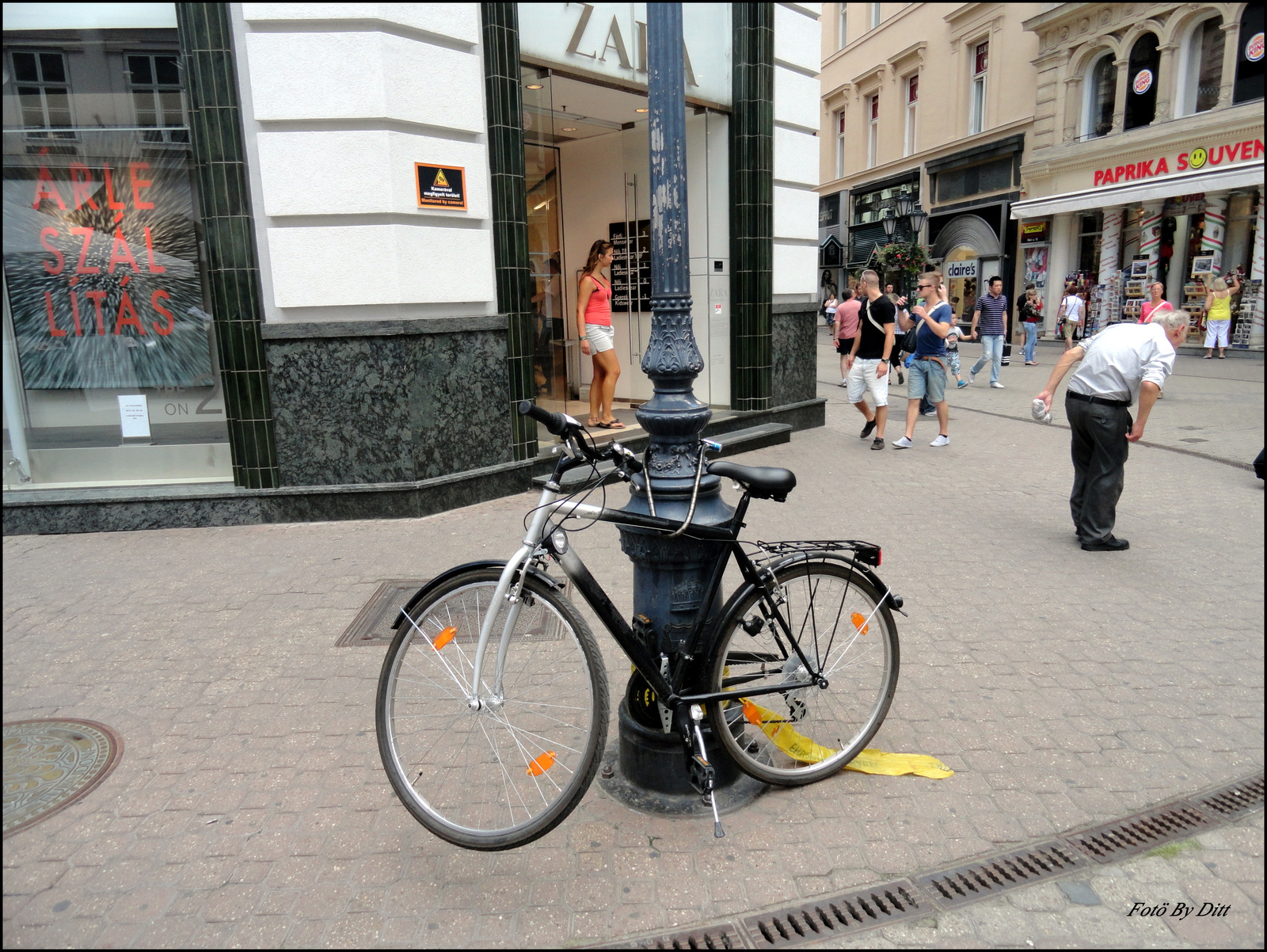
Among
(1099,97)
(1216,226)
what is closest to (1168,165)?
(1216,226)

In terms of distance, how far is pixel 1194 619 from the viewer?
14.1ft

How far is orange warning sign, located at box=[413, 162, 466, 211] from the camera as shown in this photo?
20.9ft

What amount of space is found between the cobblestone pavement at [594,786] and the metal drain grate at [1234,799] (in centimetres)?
6

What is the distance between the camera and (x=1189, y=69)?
17.7 metres

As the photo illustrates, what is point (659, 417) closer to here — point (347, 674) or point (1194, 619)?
point (347, 674)

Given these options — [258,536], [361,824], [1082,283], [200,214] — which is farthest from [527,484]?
[1082,283]

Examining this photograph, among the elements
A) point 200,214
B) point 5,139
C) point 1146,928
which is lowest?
point 1146,928

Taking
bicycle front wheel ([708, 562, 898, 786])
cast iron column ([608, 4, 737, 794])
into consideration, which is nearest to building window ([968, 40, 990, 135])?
cast iron column ([608, 4, 737, 794])

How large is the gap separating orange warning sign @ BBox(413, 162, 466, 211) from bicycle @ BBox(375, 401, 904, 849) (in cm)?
421

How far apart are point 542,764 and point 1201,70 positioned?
69.1ft

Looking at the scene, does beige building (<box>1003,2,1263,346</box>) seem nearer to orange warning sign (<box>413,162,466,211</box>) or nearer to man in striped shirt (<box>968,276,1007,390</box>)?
man in striped shirt (<box>968,276,1007,390</box>)

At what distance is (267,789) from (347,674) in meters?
0.94

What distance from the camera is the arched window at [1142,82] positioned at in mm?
19422

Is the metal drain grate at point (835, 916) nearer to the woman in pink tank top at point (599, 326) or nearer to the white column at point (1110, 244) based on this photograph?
the woman in pink tank top at point (599, 326)
